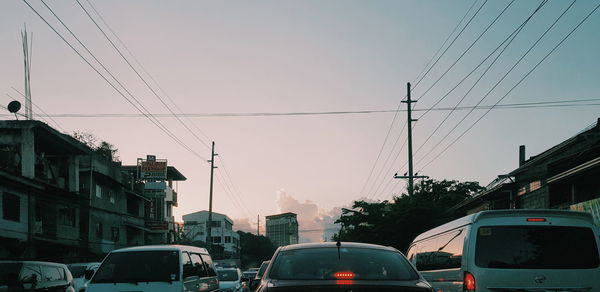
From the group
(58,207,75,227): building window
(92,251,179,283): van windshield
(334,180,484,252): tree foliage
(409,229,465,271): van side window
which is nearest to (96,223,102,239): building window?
(58,207,75,227): building window

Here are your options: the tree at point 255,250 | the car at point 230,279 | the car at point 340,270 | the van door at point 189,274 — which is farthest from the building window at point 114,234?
the tree at point 255,250

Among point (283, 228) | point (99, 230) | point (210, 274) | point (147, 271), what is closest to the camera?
point (147, 271)

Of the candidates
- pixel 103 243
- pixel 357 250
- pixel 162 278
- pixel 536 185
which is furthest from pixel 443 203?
pixel 357 250

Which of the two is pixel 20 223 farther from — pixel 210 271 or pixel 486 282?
pixel 486 282

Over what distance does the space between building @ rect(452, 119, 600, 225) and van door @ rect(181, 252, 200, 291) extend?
12.0m

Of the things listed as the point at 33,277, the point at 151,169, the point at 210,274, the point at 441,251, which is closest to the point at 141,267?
Result: the point at 33,277

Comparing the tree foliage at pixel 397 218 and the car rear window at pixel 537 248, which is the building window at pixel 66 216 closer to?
the tree foliage at pixel 397 218

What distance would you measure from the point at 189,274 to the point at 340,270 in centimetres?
737

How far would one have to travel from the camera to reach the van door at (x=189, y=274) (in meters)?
12.7

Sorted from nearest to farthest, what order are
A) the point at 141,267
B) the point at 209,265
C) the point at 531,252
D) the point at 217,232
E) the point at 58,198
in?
the point at 531,252
the point at 141,267
the point at 209,265
the point at 58,198
the point at 217,232

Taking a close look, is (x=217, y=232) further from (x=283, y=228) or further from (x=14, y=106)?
(x=14, y=106)

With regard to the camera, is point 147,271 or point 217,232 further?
point 217,232

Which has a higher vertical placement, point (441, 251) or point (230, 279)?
point (441, 251)

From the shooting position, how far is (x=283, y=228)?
191 metres
